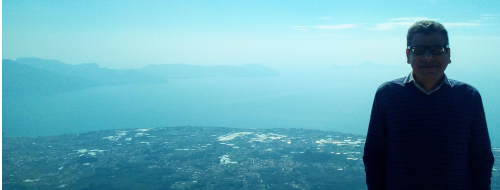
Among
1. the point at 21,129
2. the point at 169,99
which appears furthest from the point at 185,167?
the point at 169,99

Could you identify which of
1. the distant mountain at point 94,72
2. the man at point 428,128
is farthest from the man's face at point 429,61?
the distant mountain at point 94,72

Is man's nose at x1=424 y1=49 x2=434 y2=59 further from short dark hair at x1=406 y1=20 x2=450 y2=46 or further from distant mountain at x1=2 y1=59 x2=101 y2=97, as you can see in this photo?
distant mountain at x1=2 y1=59 x2=101 y2=97

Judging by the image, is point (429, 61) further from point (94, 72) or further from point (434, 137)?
point (94, 72)

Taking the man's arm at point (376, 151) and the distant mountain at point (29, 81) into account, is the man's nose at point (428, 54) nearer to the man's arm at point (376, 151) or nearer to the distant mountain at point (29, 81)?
the man's arm at point (376, 151)

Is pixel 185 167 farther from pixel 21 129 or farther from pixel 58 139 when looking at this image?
pixel 21 129

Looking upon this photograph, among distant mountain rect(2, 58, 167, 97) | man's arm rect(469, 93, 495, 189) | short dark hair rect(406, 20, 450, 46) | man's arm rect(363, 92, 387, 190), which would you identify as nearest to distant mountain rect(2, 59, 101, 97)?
distant mountain rect(2, 58, 167, 97)

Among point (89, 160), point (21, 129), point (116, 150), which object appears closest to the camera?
point (89, 160)
